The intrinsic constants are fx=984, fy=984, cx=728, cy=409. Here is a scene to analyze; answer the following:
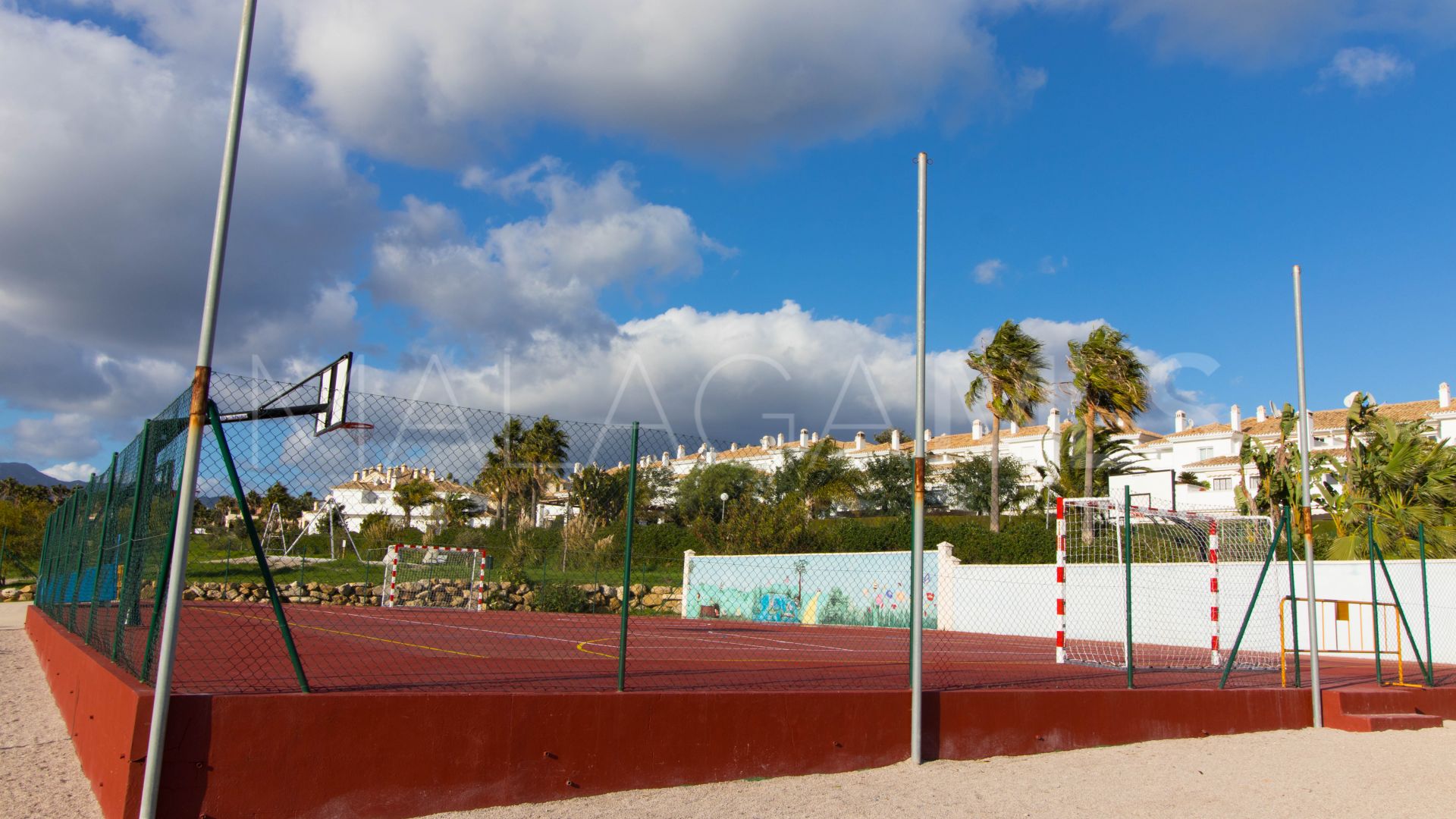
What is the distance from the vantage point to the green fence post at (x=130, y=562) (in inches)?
268

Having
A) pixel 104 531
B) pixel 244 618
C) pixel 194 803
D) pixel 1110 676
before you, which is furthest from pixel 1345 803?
pixel 244 618

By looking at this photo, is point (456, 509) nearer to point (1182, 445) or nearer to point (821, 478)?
point (821, 478)

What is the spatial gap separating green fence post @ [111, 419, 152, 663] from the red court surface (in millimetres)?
146

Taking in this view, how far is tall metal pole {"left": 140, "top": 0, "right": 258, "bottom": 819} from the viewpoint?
5.03 metres

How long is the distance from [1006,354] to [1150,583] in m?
20.2

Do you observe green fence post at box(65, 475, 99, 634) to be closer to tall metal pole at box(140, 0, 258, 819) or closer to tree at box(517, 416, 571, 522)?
tree at box(517, 416, 571, 522)

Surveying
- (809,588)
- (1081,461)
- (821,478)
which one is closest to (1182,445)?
(821,478)

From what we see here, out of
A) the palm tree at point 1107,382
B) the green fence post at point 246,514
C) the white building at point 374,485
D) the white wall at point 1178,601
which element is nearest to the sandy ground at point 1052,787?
the green fence post at point 246,514

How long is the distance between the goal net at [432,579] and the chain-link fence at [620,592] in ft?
0.27

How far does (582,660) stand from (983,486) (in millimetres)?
60777

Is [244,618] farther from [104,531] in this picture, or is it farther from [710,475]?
[710,475]

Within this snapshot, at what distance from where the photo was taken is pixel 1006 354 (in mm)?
40000

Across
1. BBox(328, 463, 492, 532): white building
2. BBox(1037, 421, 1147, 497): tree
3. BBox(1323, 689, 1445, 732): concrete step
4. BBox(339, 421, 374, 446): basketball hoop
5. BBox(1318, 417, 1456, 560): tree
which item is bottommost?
BBox(1323, 689, 1445, 732): concrete step

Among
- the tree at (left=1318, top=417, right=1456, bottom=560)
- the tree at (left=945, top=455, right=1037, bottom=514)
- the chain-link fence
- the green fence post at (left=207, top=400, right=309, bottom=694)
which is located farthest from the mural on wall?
the tree at (left=945, top=455, right=1037, bottom=514)
